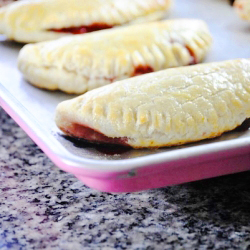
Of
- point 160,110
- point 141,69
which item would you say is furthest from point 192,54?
point 160,110

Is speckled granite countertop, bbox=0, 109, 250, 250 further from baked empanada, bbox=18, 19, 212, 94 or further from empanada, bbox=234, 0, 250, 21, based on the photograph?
empanada, bbox=234, 0, 250, 21

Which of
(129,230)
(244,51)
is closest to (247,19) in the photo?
(244,51)

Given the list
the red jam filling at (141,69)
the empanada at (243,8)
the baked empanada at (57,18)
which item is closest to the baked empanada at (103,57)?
the red jam filling at (141,69)

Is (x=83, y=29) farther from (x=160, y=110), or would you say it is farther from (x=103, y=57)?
(x=160, y=110)

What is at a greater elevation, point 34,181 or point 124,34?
point 124,34

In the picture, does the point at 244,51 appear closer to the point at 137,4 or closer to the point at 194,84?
the point at 137,4

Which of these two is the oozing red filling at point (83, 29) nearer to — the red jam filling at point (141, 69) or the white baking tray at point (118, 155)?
the white baking tray at point (118, 155)

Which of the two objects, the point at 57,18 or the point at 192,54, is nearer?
the point at 192,54
